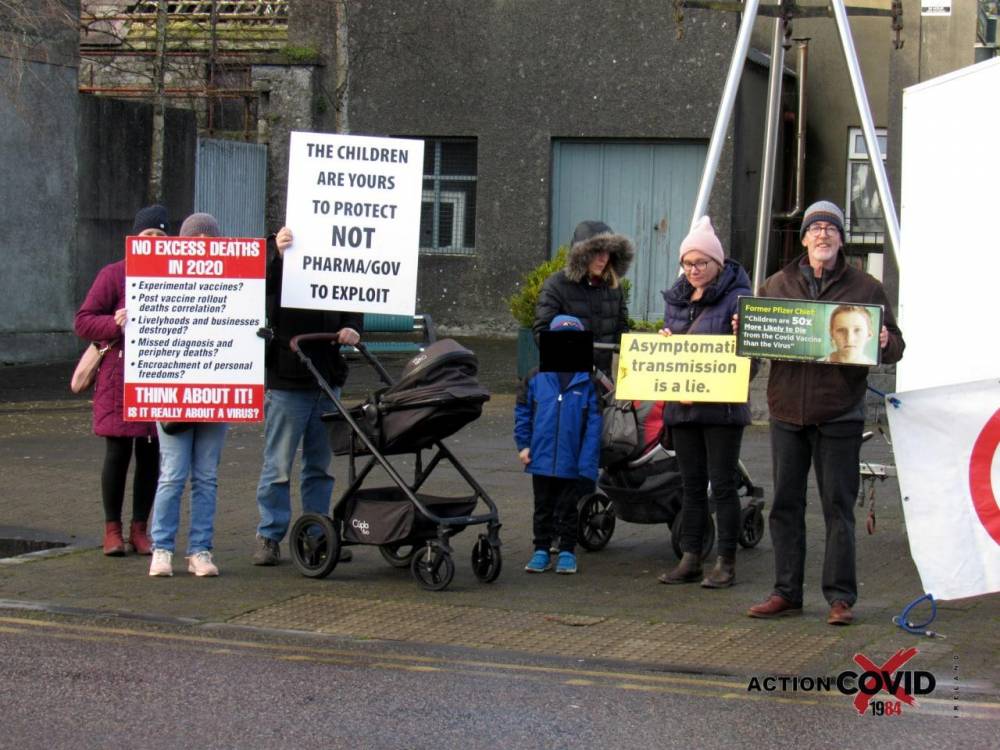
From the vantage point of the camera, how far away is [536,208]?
2405cm

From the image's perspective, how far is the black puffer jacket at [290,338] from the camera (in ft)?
29.1

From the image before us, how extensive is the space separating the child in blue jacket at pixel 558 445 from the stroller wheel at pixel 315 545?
1125 millimetres

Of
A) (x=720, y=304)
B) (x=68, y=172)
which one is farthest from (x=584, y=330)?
(x=68, y=172)

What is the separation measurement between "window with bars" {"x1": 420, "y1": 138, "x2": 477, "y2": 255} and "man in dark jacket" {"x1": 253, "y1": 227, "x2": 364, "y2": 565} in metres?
15.7

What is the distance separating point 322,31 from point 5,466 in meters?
13.5

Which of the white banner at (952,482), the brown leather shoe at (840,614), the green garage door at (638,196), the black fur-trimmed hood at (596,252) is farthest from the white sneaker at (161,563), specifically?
the green garage door at (638,196)

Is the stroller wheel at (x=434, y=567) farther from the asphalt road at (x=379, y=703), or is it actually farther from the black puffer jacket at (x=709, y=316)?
the black puffer jacket at (x=709, y=316)

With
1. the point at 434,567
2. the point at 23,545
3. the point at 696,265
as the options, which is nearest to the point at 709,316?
the point at 696,265

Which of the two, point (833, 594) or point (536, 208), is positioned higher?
point (536, 208)

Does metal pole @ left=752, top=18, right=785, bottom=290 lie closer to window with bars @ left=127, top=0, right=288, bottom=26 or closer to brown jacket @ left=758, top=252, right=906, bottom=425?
brown jacket @ left=758, top=252, right=906, bottom=425

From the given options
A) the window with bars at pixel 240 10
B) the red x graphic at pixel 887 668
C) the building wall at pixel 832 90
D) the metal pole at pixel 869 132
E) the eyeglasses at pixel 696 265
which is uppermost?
the window with bars at pixel 240 10

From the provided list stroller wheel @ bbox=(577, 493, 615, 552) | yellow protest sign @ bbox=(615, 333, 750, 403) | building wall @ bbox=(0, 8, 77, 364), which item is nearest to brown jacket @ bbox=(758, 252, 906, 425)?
yellow protest sign @ bbox=(615, 333, 750, 403)

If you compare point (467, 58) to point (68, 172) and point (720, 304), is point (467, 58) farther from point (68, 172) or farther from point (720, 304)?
point (720, 304)

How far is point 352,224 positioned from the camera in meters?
8.64
